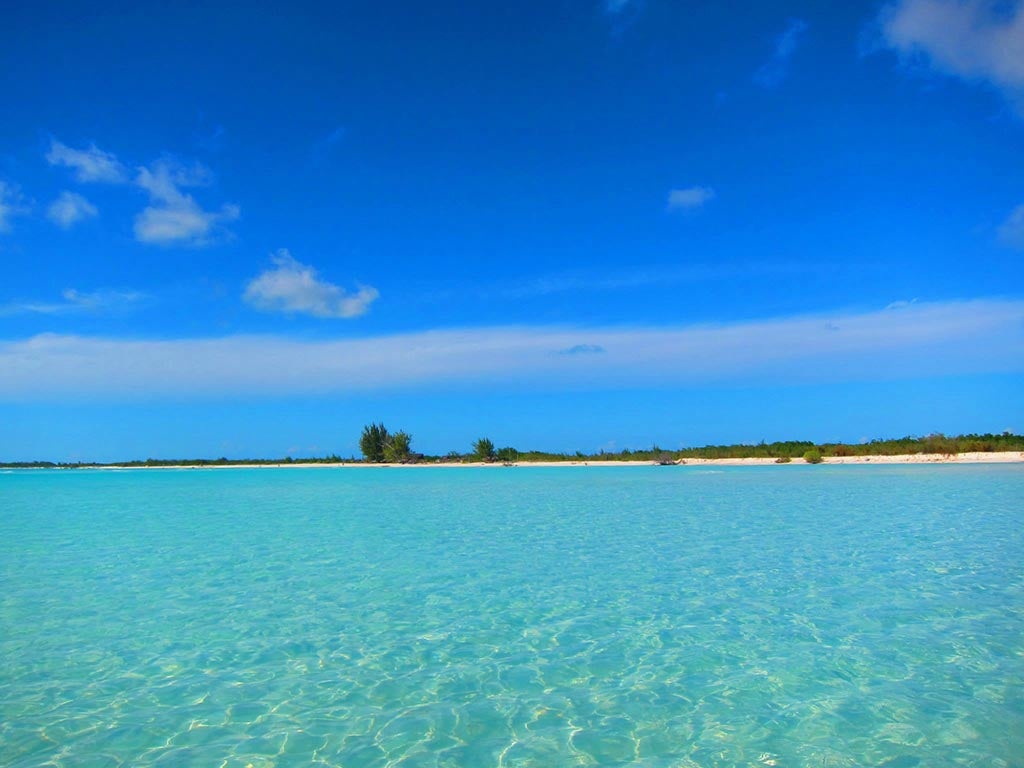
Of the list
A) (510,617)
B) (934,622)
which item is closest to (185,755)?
(510,617)

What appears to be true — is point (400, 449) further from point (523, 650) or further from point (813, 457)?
point (523, 650)

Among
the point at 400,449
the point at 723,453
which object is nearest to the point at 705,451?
the point at 723,453

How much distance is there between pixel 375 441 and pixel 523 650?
81152mm

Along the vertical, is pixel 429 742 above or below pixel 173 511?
below

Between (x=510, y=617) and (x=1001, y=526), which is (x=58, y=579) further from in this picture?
(x=1001, y=526)

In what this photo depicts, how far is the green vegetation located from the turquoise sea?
46.0m

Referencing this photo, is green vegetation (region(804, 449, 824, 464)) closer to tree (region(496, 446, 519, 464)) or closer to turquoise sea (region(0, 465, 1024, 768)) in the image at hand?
tree (region(496, 446, 519, 464))

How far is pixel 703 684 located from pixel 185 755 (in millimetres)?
4507

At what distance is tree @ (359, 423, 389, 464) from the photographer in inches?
3398

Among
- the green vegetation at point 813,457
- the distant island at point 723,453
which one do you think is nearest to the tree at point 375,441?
the distant island at point 723,453

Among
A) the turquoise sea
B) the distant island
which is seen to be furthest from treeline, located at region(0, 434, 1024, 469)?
the turquoise sea

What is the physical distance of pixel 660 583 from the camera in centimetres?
1045

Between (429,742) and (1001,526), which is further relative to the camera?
(1001,526)

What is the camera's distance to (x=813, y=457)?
58.4 meters
